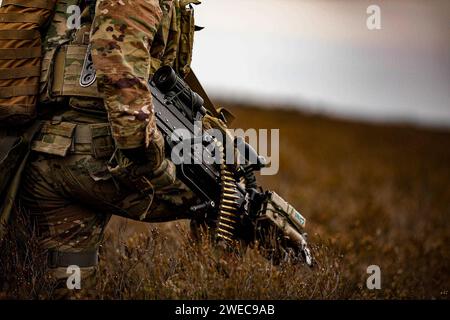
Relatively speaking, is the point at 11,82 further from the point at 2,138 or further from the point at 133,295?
the point at 133,295

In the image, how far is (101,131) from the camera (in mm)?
4023

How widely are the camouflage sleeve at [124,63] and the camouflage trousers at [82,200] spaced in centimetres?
43

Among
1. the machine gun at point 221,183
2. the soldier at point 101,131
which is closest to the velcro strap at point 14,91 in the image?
the soldier at point 101,131

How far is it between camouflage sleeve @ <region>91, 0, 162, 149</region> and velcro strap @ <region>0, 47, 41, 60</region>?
1.57 feet

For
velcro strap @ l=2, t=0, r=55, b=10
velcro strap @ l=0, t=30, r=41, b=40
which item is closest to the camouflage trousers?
velcro strap @ l=0, t=30, r=41, b=40

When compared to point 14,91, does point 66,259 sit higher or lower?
lower

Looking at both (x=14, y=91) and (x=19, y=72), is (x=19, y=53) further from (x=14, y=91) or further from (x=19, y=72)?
(x=14, y=91)

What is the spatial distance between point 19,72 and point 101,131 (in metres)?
0.58

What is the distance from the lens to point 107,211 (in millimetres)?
4359

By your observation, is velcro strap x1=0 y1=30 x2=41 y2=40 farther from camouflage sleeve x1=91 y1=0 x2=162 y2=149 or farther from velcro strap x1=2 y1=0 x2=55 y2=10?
camouflage sleeve x1=91 y1=0 x2=162 y2=149

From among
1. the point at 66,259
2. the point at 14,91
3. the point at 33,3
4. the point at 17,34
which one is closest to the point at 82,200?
the point at 66,259

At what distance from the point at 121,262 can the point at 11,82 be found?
4.53 ft

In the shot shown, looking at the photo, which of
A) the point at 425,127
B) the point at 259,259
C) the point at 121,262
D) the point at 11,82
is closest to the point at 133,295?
the point at 121,262

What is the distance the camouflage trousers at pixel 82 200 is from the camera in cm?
407
